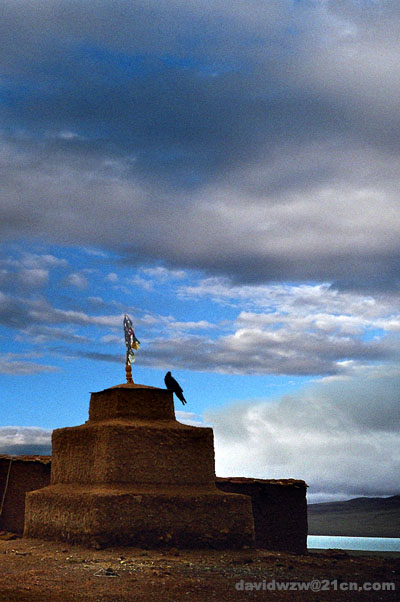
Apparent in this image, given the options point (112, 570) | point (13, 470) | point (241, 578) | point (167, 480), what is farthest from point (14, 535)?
point (241, 578)

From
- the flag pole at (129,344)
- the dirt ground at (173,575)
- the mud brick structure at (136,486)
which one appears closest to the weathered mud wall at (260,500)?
the mud brick structure at (136,486)

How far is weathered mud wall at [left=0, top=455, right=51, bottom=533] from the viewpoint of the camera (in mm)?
20328

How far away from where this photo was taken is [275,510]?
1997 centimetres

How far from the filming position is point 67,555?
44.5 ft

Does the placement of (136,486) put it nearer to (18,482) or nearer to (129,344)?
(129,344)

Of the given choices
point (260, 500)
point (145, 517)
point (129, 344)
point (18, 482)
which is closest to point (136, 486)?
point (145, 517)

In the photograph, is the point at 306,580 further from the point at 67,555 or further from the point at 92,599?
the point at 67,555

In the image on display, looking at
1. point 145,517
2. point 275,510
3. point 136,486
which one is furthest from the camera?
point 275,510

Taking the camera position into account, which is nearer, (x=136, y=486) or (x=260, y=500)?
(x=136, y=486)

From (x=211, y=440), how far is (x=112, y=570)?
564 centimetres

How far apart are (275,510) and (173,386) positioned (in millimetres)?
5480

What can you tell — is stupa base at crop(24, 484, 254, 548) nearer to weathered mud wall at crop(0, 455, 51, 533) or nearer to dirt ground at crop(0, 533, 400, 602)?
dirt ground at crop(0, 533, 400, 602)

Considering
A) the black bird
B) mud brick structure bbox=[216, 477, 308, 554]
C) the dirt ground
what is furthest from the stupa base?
mud brick structure bbox=[216, 477, 308, 554]

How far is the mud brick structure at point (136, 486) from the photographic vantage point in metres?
14.6
